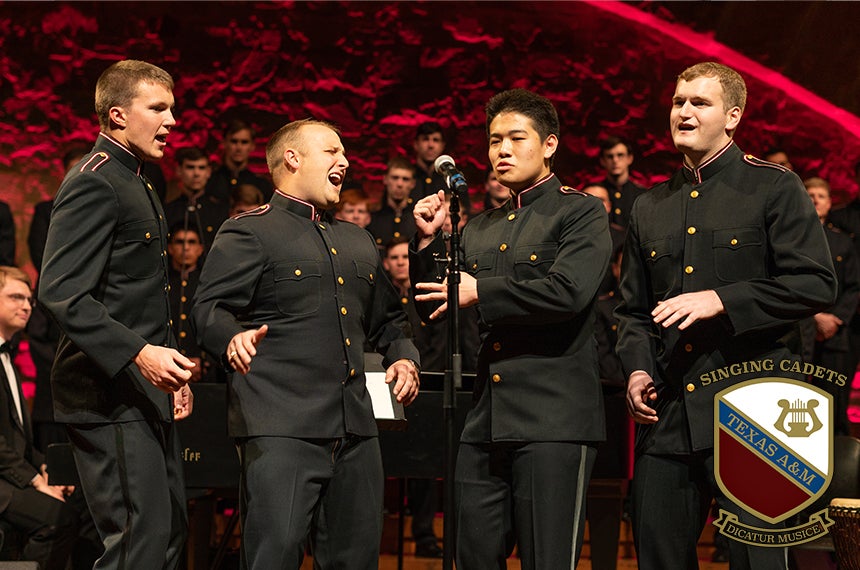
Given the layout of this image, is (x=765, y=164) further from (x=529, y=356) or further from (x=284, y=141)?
(x=284, y=141)

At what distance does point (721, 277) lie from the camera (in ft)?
10.4

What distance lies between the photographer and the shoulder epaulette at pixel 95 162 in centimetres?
310

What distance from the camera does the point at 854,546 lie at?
11.0 ft

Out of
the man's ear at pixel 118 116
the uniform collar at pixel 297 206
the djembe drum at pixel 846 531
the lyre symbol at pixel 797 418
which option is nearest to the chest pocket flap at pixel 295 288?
the uniform collar at pixel 297 206

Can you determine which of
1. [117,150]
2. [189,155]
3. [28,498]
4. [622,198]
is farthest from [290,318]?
[622,198]

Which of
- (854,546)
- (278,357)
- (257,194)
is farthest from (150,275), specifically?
(257,194)

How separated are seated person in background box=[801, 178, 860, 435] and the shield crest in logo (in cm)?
309

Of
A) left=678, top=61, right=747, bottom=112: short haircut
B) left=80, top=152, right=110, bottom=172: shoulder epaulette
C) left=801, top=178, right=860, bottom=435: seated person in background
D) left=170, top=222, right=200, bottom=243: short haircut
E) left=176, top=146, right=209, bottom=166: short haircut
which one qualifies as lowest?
left=801, top=178, right=860, bottom=435: seated person in background

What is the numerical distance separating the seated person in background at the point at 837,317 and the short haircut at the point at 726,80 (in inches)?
126

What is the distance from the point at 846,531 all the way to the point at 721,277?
36.8 inches

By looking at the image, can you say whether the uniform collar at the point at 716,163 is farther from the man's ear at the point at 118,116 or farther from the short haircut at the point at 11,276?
the short haircut at the point at 11,276

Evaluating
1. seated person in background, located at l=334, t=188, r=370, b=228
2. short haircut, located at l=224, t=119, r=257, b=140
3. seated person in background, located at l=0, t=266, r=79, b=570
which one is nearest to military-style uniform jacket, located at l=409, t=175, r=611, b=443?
seated person in background, located at l=0, t=266, r=79, b=570

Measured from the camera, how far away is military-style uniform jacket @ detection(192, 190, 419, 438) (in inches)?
123

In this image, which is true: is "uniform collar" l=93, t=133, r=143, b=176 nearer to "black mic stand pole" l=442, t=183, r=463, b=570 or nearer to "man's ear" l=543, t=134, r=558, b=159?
"black mic stand pole" l=442, t=183, r=463, b=570
